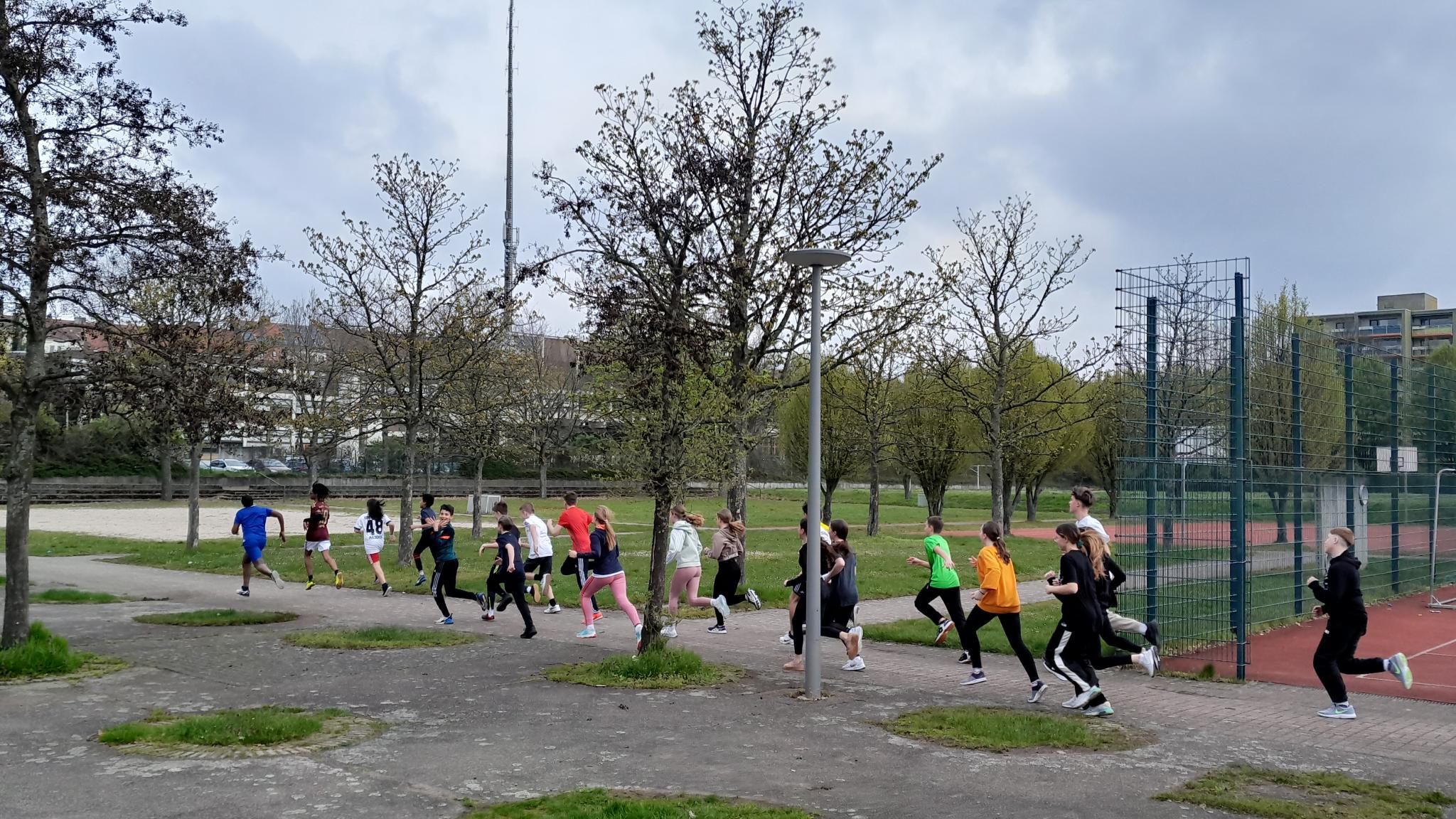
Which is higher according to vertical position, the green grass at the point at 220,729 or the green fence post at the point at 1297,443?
the green fence post at the point at 1297,443

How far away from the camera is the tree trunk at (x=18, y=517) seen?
35.8 ft

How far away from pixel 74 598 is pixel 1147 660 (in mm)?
15860

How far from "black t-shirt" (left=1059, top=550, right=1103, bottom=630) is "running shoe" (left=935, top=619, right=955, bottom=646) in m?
3.81

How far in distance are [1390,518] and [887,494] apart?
5705 centimetres

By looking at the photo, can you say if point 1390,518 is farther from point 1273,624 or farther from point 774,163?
point 774,163

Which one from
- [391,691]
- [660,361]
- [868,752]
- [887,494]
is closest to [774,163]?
[660,361]

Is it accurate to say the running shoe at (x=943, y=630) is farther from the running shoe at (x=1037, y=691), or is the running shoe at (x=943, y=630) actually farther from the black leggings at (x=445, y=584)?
the black leggings at (x=445, y=584)

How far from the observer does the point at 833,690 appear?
10.4 metres

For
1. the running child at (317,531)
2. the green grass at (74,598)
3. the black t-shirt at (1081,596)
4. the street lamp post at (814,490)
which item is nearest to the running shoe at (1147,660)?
the black t-shirt at (1081,596)

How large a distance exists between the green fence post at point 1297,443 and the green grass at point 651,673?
7572 mm

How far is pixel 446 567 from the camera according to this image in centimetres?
1527

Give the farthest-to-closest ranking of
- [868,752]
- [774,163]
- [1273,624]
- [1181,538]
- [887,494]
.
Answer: [887,494], [774,163], [1273,624], [1181,538], [868,752]

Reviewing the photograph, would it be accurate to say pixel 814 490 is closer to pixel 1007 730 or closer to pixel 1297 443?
pixel 1007 730

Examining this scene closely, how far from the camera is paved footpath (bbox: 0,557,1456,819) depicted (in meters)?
6.63
